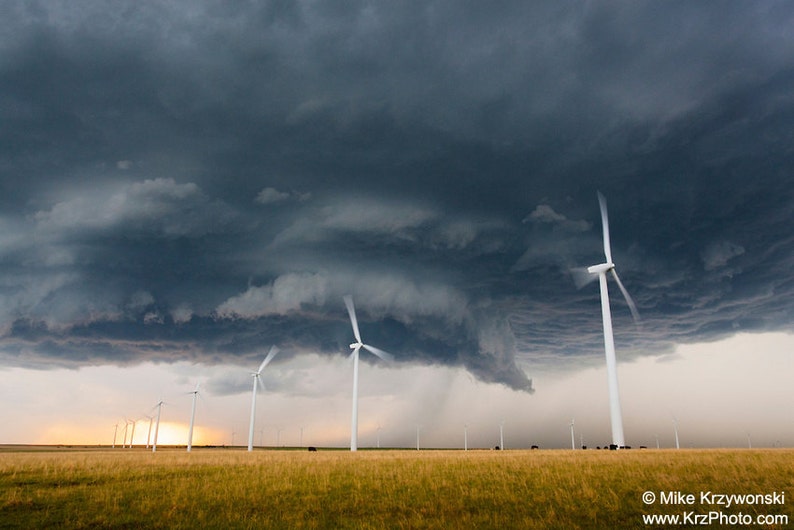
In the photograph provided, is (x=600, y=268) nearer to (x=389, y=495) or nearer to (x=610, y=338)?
(x=610, y=338)

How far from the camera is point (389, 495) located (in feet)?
87.9

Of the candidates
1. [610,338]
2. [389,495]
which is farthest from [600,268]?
[389,495]

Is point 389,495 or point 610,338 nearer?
point 389,495

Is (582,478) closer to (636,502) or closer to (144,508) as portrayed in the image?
(636,502)

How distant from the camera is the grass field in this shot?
69.9 ft

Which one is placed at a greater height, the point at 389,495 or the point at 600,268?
the point at 600,268

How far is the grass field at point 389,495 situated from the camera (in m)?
21.3

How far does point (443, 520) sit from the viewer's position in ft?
68.5

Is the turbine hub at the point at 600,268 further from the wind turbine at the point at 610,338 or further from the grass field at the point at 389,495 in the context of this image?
the grass field at the point at 389,495

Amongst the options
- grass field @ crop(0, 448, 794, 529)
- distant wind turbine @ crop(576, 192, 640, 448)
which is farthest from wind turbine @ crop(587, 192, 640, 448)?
grass field @ crop(0, 448, 794, 529)

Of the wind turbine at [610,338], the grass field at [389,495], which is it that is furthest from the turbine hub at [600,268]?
the grass field at [389,495]

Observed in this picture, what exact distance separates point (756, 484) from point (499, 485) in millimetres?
12587

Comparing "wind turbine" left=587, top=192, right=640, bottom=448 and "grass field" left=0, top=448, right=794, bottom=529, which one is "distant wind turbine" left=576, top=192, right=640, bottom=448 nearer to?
"wind turbine" left=587, top=192, right=640, bottom=448

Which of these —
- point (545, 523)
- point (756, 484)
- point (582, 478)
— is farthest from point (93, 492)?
point (756, 484)
